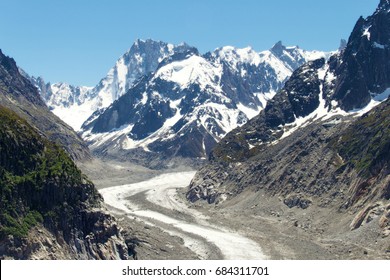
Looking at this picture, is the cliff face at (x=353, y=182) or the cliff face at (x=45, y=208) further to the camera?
the cliff face at (x=353, y=182)

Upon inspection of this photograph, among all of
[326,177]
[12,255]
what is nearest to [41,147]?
[12,255]

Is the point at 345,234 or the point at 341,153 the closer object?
the point at 345,234

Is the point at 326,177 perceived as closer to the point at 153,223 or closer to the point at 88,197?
the point at 153,223

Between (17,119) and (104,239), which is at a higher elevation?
(17,119)

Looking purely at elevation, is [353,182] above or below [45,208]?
above

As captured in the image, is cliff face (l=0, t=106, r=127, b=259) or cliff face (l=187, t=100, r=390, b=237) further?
cliff face (l=187, t=100, r=390, b=237)

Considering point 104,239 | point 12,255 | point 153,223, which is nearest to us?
point 12,255

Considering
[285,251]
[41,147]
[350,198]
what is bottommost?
[285,251]

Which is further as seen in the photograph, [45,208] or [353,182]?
[353,182]
